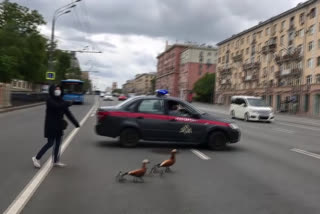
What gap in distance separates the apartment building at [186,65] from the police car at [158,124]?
345 feet

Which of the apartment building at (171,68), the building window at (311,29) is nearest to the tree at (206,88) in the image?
the apartment building at (171,68)

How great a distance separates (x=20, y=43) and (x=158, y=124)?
93.6ft

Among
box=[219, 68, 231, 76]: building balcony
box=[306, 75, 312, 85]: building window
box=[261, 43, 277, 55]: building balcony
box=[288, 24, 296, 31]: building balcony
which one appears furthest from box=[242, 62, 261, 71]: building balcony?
box=[306, 75, 312, 85]: building window

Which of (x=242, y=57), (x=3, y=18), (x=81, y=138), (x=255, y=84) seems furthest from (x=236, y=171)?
(x=242, y=57)

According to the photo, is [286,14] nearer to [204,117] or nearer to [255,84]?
[255,84]

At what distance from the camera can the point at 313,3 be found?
55000 mm

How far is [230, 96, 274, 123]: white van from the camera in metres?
26.7

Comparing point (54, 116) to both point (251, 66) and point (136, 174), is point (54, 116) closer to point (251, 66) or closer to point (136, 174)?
point (136, 174)

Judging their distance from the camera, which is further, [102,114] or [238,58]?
[238,58]

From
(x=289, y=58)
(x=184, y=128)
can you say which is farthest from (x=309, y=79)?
(x=184, y=128)

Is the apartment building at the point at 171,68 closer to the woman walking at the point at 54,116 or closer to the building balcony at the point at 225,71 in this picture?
the building balcony at the point at 225,71

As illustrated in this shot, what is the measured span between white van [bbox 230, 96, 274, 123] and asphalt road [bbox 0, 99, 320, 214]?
52.9 feet

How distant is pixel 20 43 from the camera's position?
35.4 meters

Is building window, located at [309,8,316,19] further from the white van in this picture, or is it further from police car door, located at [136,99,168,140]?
police car door, located at [136,99,168,140]
